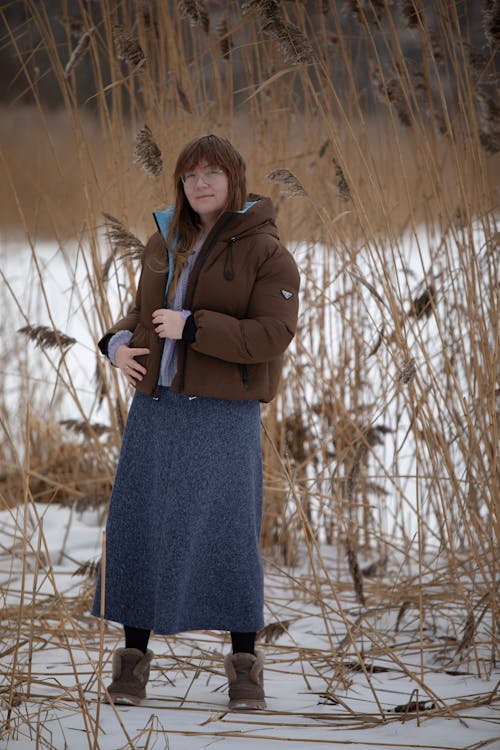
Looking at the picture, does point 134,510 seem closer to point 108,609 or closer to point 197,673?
point 108,609

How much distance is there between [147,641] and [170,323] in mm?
679

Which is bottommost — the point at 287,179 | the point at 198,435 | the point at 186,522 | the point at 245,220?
the point at 186,522

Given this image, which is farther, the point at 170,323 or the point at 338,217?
the point at 338,217

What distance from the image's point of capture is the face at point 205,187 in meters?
1.69

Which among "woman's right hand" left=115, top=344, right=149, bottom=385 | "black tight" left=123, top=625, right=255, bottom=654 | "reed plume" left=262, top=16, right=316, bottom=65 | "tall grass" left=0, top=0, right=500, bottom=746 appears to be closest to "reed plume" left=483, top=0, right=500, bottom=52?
"tall grass" left=0, top=0, right=500, bottom=746

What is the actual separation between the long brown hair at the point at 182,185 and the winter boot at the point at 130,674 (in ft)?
2.44

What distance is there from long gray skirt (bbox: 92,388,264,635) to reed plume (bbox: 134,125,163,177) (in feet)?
1.66

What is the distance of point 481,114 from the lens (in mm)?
2014

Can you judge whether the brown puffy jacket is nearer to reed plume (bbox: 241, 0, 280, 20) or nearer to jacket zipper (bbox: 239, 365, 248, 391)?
jacket zipper (bbox: 239, 365, 248, 391)

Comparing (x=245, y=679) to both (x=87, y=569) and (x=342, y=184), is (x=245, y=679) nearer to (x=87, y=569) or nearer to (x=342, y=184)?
(x=87, y=569)

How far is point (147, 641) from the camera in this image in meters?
1.75

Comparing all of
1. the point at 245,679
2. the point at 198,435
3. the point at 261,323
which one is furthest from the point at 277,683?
the point at 261,323

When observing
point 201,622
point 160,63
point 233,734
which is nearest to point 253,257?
point 201,622

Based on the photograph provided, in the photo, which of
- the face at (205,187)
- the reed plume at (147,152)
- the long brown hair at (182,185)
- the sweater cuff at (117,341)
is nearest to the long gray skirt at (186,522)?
the sweater cuff at (117,341)
